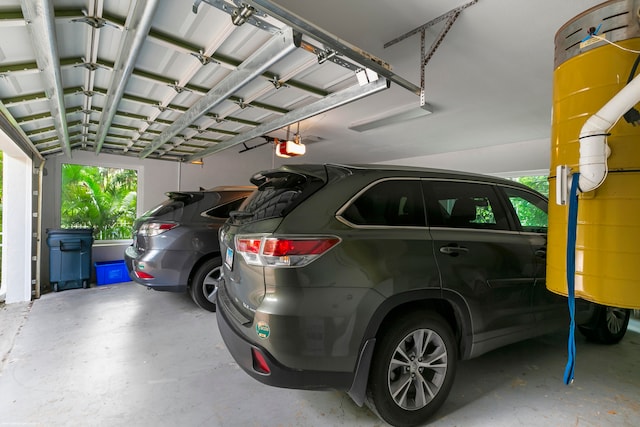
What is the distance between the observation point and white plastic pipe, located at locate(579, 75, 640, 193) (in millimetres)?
1243

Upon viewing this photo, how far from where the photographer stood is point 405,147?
23.9 ft

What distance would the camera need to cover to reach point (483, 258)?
2.23 meters

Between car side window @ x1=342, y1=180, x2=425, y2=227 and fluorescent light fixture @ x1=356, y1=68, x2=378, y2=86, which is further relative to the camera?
fluorescent light fixture @ x1=356, y1=68, x2=378, y2=86

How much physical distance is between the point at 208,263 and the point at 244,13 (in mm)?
3033

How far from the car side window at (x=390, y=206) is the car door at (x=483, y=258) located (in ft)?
0.34

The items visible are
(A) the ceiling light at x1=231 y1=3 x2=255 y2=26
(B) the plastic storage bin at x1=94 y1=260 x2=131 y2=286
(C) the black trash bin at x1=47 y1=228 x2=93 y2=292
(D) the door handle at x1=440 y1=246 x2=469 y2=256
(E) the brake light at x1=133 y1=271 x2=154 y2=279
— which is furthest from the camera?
(B) the plastic storage bin at x1=94 y1=260 x2=131 y2=286

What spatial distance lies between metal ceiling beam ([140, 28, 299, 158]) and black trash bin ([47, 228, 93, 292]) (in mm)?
3065

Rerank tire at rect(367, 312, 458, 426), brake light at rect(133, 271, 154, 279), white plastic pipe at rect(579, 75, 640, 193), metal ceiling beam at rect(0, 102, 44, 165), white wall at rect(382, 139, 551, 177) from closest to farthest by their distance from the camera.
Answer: white plastic pipe at rect(579, 75, 640, 193) → tire at rect(367, 312, 458, 426) → metal ceiling beam at rect(0, 102, 44, 165) → brake light at rect(133, 271, 154, 279) → white wall at rect(382, 139, 551, 177)

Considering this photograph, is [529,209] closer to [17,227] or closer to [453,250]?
[453,250]

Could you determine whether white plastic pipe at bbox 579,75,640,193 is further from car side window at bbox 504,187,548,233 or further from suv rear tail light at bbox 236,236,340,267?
car side window at bbox 504,187,548,233

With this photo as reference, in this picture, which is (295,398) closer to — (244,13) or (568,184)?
(568,184)

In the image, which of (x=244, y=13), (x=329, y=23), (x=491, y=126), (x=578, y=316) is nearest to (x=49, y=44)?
(x=244, y=13)

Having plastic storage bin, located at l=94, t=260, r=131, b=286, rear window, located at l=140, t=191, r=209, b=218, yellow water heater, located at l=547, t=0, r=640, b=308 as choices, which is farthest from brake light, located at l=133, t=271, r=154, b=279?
yellow water heater, located at l=547, t=0, r=640, b=308

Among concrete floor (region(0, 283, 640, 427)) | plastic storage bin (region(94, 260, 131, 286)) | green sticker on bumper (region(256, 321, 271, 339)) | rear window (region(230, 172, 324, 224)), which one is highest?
rear window (region(230, 172, 324, 224))
